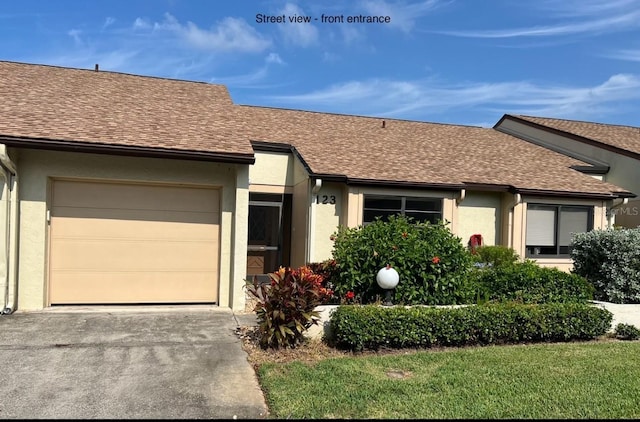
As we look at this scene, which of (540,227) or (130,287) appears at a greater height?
(540,227)

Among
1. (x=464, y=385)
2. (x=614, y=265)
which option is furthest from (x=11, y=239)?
(x=614, y=265)

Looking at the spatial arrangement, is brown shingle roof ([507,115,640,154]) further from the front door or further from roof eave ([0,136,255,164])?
roof eave ([0,136,255,164])

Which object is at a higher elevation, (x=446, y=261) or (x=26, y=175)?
(x=26, y=175)

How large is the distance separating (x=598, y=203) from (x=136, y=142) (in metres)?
11.6

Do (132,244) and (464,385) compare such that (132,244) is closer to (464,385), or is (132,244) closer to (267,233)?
(267,233)

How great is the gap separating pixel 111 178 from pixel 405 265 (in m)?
5.42

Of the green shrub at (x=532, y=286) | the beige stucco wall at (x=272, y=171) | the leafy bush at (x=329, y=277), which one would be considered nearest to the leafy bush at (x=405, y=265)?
the leafy bush at (x=329, y=277)

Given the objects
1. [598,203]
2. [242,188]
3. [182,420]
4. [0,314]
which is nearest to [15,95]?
[0,314]

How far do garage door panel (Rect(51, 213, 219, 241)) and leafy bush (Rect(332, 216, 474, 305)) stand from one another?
Result: 2.90m

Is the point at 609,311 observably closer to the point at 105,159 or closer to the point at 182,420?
the point at 182,420

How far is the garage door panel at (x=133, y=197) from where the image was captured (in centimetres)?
→ 869

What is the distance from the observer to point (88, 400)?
181 inches

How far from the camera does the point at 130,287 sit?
8.94 metres

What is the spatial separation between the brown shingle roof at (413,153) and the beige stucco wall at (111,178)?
2.66 metres
